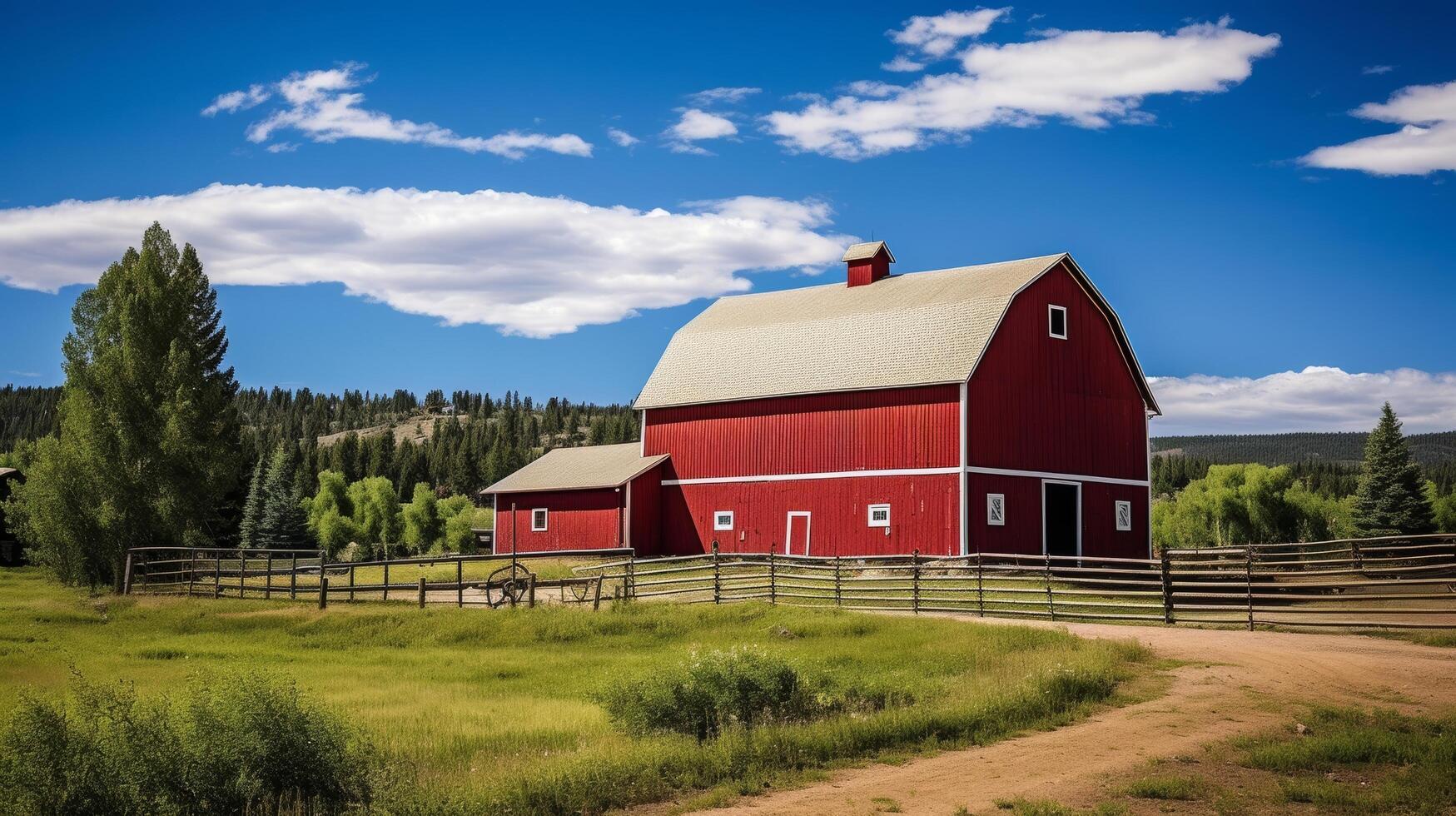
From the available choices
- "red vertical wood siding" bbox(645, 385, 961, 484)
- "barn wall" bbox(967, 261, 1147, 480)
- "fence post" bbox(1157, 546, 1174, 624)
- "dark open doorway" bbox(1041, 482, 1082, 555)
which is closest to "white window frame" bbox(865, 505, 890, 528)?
"red vertical wood siding" bbox(645, 385, 961, 484)

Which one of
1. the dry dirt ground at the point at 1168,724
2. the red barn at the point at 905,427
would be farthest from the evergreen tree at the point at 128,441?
the dry dirt ground at the point at 1168,724

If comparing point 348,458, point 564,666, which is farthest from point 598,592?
point 348,458

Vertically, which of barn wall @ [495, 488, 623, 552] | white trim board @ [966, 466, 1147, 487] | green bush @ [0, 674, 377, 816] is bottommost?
green bush @ [0, 674, 377, 816]

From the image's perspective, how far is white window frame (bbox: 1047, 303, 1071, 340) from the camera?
119 feet

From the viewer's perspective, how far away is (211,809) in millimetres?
10250

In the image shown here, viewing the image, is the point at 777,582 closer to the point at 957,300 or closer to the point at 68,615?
the point at 957,300

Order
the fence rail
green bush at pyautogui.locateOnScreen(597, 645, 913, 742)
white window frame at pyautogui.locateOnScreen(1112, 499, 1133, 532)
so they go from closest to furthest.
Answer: green bush at pyautogui.locateOnScreen(597, 645, 913, 742) → the fence rail → white window frame at pyautogui.locateOnScreen(1112, 499, 1133, 532)

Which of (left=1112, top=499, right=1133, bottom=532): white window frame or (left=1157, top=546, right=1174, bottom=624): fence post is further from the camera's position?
(left=1112, top=499, right=1133, bottom=532): white window frame

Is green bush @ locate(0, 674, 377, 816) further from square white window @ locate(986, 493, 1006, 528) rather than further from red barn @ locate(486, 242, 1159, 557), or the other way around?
square white window @ locate(986, 493, 1006, 528)

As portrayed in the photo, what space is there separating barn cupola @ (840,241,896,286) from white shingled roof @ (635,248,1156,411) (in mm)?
586

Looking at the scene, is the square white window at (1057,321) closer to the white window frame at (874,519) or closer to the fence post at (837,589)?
the white window frame at (874,519)

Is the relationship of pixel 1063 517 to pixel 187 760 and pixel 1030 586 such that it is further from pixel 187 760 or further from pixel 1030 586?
pixel 187 760

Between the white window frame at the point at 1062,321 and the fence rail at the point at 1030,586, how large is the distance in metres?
6.88

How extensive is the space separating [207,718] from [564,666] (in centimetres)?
1117
